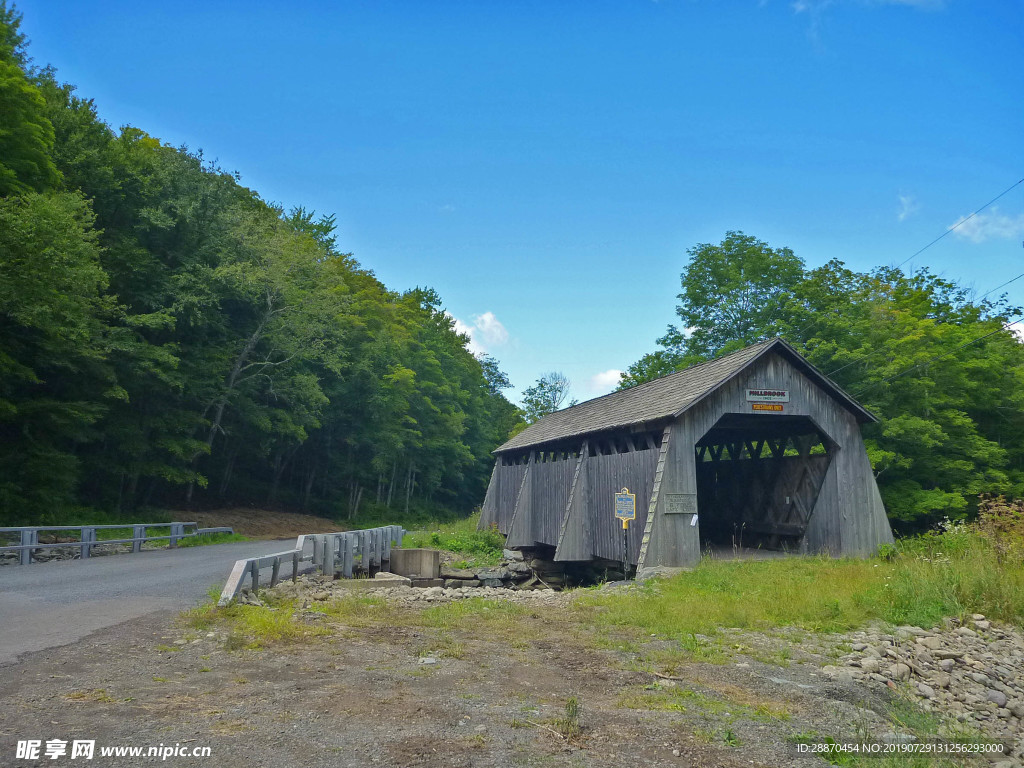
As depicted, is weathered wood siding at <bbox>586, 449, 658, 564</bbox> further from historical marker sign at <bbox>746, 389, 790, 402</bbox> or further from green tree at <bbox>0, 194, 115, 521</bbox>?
green tree at <bbox>0, 194, 115, 521</bbox>

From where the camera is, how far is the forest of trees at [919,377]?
2248 centimetres

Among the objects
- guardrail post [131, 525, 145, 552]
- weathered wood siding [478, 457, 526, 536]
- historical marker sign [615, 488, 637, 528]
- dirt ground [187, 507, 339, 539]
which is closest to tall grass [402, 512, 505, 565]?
weathered wood siding [478, 457, 526, 536]

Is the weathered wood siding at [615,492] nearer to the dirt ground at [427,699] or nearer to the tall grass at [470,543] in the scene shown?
the tall grass at [470,543]

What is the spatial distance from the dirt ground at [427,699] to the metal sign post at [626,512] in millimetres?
7846

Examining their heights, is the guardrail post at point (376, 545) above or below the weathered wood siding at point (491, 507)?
below

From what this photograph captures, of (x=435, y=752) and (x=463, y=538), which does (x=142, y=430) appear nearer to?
(x=463, y=538)

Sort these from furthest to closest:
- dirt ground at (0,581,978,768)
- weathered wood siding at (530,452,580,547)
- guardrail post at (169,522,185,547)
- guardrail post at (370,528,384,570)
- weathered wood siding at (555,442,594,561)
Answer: weathered wood siding at (530,452,580,547)
guardrail post at (169,522,185,547)
weathered wood siding at (555,442,594,561)
guardrail post at (370,528,384,570)
dirt ground at (0,581,978,768)

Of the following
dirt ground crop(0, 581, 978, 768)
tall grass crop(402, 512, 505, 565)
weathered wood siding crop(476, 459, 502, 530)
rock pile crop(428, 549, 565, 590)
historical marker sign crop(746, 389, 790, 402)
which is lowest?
rock pile crop(428, 549, 565, 590)

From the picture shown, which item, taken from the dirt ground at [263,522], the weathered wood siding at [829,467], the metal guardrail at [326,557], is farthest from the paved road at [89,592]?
the dirt ground at [263,522]

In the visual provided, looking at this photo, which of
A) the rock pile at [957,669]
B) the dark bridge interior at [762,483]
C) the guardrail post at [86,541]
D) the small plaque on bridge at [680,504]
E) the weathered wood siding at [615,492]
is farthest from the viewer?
the dark bridge interior at [762,483]

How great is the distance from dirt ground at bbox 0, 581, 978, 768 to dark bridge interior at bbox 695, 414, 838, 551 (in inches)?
409

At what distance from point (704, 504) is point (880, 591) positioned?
12721mm

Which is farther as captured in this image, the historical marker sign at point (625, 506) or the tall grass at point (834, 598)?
the historical marker sign at point (625, 506)

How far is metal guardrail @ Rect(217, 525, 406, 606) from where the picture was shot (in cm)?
905
